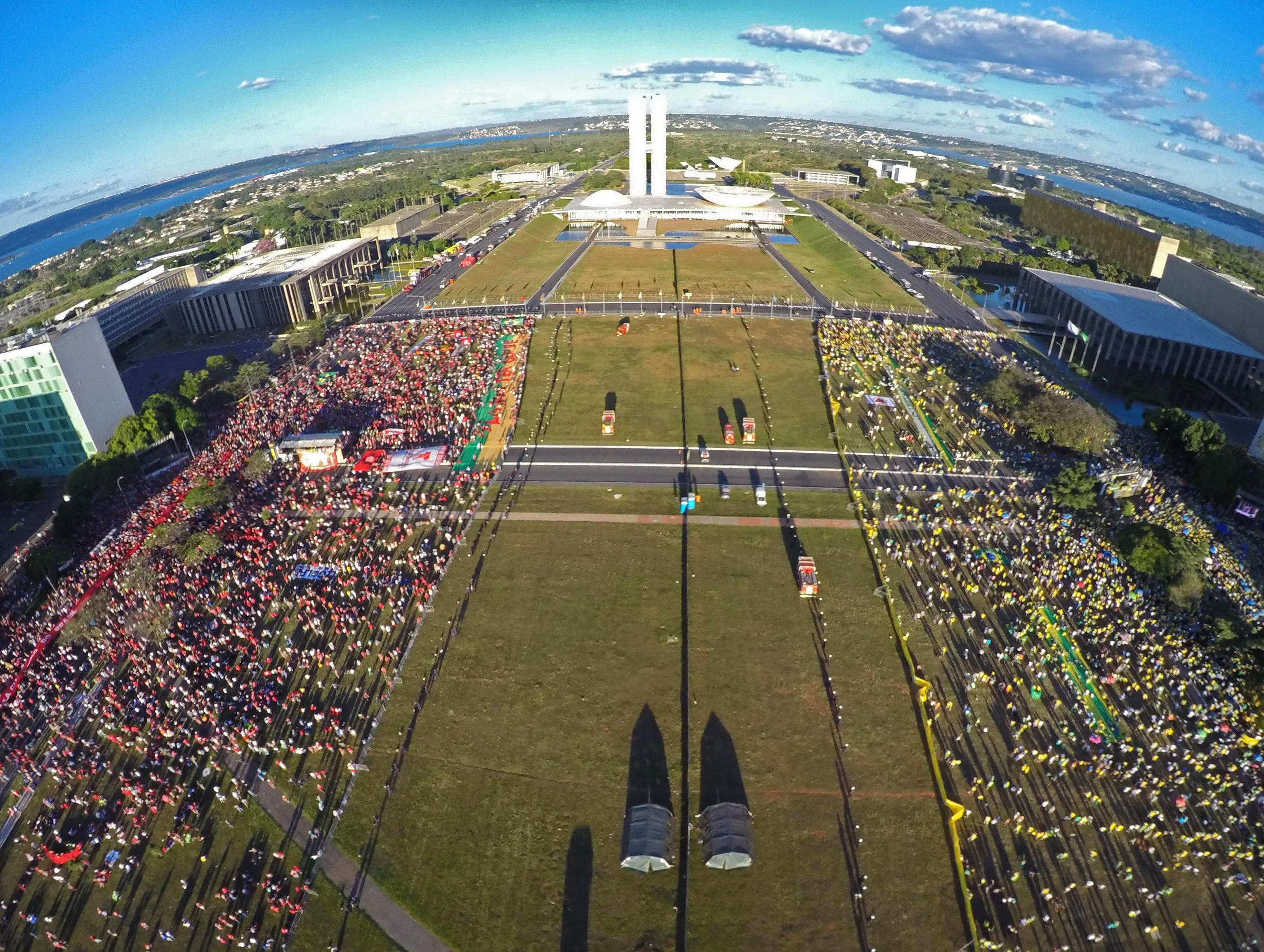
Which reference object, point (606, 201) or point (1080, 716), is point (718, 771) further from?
point (606, 201)

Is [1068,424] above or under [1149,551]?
above

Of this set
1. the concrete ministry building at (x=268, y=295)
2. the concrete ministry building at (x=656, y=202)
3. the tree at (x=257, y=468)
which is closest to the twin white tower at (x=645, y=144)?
the concrete ministry building at (x=656, y=202)

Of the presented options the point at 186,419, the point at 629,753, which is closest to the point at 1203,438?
the point at 629,753

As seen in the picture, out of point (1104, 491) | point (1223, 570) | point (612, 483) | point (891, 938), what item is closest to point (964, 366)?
point (1104, 491)

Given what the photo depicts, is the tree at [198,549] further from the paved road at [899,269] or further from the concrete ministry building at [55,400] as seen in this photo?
the paved road at [899,269]

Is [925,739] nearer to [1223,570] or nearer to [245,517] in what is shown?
[1223,570]

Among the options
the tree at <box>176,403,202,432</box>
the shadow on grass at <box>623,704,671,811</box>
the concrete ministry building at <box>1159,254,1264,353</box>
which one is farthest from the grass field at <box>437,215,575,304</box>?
the concrete ministry building at <box>1159,254,1264,353</box>
